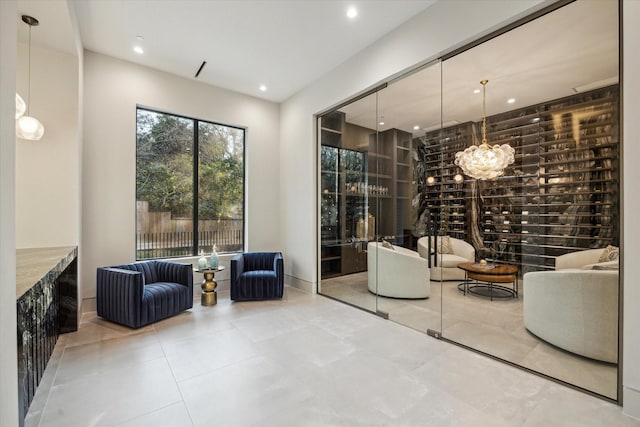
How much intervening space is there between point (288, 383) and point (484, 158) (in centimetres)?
285

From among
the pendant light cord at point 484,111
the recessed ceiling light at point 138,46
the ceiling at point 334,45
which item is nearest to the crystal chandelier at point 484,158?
the pendant light cord at point 484,111

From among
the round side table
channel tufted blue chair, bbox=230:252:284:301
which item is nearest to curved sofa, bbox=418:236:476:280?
channel tufted blue chair, bbox=230:252:284:301

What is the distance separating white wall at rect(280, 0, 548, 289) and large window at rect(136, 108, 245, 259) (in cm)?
103

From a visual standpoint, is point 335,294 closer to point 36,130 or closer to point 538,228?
point 538,228

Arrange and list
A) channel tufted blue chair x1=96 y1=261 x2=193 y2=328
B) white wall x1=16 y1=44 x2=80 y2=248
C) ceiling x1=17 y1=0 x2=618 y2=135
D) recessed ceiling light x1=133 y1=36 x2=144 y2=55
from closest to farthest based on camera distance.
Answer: ceiling x1=17 y1=0 x2=618 y2=135 < white wall x1=16 y1=44 x2=80 y2=248 < channel tufted blue chair x1=96 y1=261 x2=193 y2=328 < recessed ceiling light x1=133 y1=36 x2=144 y2=55

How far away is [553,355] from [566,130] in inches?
78.1

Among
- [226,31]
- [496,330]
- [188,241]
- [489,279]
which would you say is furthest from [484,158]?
[188,241]

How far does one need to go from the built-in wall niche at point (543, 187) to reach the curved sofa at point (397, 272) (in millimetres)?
758

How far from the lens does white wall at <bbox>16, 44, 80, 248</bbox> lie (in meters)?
3.34

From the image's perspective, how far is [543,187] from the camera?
2.60 metres
